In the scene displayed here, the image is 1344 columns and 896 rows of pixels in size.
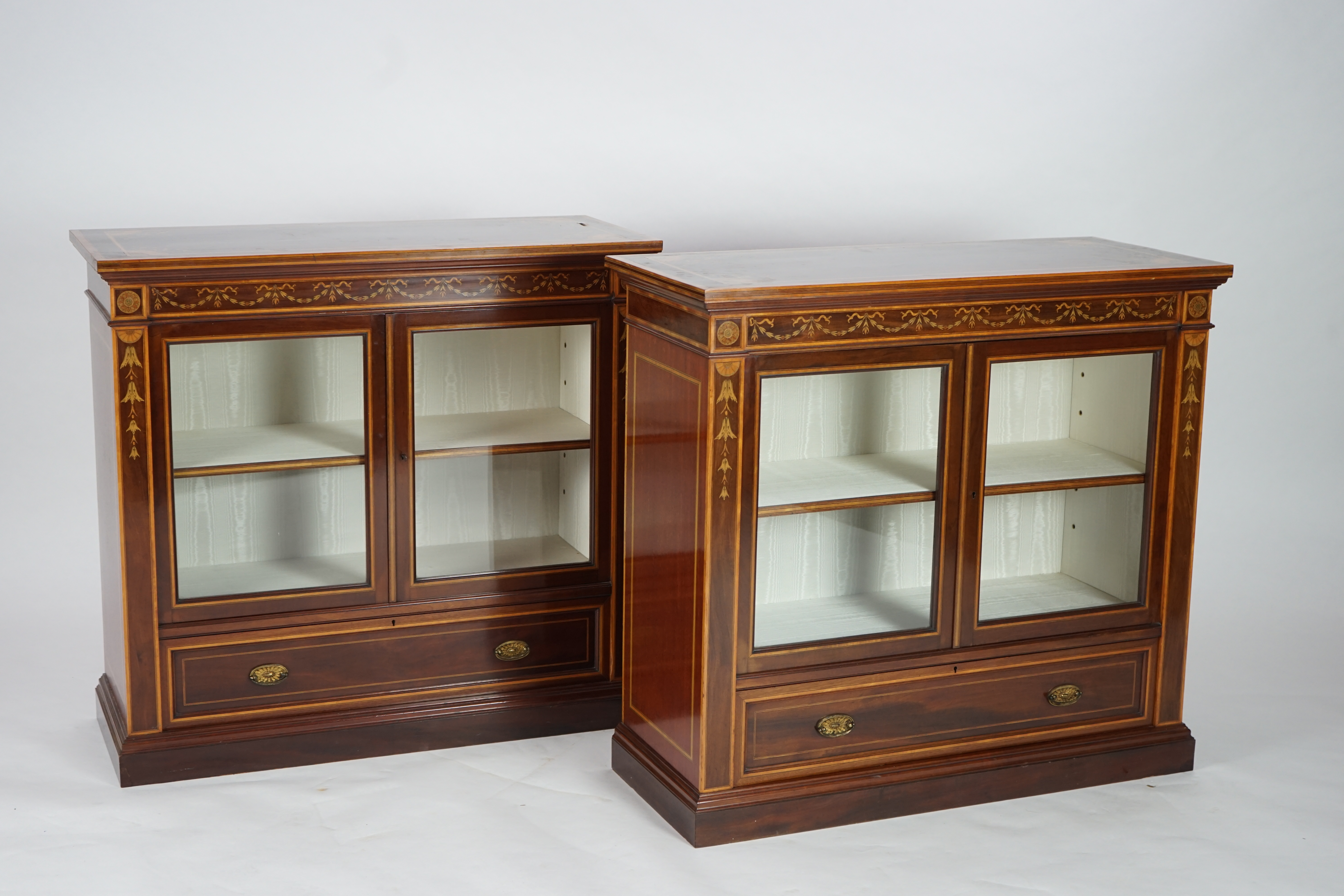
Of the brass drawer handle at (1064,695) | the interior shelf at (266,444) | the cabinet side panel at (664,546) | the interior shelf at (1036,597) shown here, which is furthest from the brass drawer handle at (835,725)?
the interior shelf at (266,444)

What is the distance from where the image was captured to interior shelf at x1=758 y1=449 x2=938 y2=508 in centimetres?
363

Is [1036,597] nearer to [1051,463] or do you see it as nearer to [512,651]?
[1051,463]

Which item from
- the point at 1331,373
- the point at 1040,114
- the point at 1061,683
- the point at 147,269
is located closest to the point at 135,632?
the point at 147,269

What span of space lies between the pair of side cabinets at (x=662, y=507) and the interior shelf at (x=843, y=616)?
11 millimetres

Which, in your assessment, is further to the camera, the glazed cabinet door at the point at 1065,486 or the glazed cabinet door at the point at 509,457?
the glazed cabinet door at the point at 509,457

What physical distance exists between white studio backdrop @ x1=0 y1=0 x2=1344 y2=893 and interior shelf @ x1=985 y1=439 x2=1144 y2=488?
2.63 feet

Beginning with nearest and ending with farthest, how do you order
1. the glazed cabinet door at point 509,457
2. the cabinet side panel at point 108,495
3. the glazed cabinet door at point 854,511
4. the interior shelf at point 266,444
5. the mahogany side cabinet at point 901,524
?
the mahogany side cabinet at point 901,524
the glazed cabinet door at point 854,511
the cabinet side panel at point 108,495
the interior shelf at point 266,444
the glazed cabinet door at point 509,457

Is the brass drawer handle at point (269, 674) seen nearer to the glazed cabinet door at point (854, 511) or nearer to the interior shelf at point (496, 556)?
the interior shelf at point (496, 556)

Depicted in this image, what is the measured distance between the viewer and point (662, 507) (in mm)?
3666

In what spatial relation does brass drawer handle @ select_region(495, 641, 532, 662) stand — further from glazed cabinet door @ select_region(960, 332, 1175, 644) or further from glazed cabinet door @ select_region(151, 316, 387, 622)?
glazed cabinet door @ select_region(960, 332, 1175, 644)

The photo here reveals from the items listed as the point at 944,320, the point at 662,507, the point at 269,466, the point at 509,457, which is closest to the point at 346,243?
the point at 269,466

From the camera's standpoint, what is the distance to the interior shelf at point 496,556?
4.13m

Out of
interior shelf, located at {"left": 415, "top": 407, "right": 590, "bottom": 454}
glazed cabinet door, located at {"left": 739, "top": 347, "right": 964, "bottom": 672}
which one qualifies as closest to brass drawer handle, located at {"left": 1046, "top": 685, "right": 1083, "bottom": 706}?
glazed cabinet door, located at {"left": 739, "top": 347, "right": 964, "bottom": 672}

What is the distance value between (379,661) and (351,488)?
457 mm
